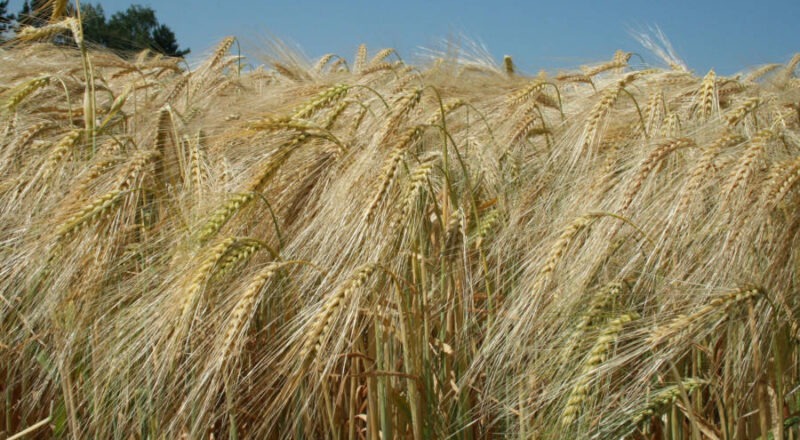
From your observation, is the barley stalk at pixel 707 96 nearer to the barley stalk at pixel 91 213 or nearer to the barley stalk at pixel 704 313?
the barley stalk at pixel 704 313

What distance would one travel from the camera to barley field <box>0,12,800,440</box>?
1412 millimetres

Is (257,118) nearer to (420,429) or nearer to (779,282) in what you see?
(420,429)

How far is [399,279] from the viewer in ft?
5.03

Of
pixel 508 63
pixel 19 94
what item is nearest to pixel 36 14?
pixel 19 94

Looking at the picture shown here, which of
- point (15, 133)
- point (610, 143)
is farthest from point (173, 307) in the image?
point (610, 143)

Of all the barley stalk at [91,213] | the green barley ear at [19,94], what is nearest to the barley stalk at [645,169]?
the barley stalk at [91,213]

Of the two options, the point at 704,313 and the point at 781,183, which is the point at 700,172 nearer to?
the point at 781,183

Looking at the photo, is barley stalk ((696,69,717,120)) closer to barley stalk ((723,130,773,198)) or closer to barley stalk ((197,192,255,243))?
barley stalk ((723,130,773,198))

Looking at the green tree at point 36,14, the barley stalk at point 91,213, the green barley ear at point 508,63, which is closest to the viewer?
the barley stalk at point 91,213

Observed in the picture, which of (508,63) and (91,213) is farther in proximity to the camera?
(508,63)

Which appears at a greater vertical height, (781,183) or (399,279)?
(781,183)

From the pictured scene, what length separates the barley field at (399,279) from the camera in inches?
55.6

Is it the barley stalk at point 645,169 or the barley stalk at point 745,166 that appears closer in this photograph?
the barley stalk at point 745,166

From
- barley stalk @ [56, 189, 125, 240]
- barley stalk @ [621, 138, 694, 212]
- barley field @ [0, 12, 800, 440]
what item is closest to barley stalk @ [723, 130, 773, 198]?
barley field @ [0, 12, 800, 440]
